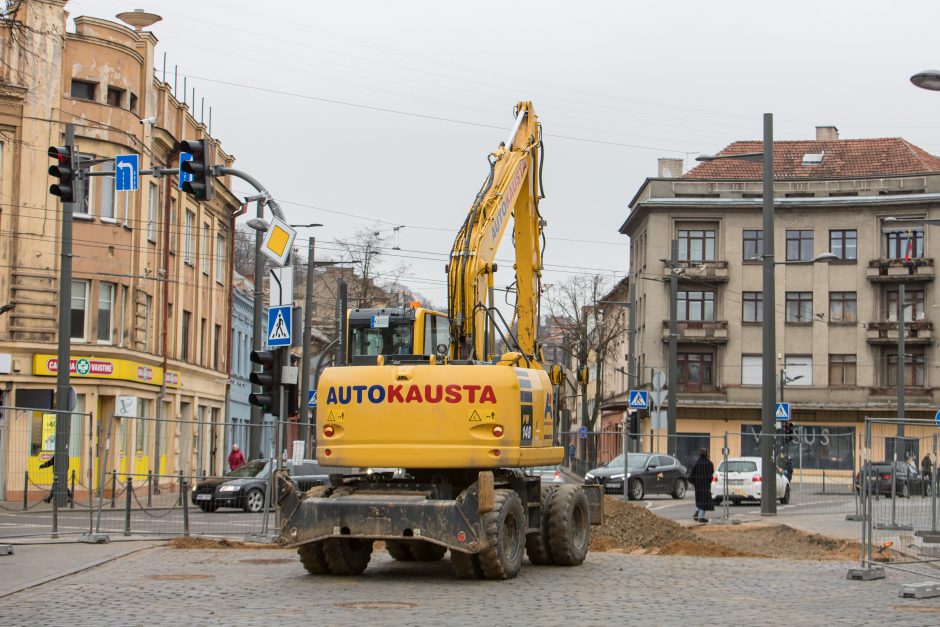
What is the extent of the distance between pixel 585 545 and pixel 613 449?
21.4 meters

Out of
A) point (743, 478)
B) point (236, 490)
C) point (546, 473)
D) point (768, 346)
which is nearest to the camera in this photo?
point (546, 473)

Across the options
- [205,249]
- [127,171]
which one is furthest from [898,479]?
[205,249]

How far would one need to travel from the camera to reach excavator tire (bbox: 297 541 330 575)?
16.1 m

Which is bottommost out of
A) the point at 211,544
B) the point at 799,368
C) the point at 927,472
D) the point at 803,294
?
the point at 211,544

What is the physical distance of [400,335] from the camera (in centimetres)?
1756

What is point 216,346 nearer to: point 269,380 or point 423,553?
point 269,380

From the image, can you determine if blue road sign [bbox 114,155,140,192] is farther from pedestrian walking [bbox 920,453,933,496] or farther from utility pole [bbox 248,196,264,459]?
pedestrian walking [bbox 920,453,933,496]

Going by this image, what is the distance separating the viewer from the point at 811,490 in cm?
3178

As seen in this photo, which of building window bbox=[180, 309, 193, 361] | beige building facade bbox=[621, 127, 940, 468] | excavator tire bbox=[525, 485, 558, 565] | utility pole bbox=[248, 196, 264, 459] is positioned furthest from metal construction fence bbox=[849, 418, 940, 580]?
beige building facade bbox=[621, 127, 940, 468]

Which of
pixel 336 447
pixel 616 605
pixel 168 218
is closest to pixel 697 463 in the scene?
pixel 336 447

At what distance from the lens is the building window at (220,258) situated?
5119cm

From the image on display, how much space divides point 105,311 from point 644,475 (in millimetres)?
15928

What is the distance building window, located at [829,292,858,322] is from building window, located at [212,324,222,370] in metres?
32.1

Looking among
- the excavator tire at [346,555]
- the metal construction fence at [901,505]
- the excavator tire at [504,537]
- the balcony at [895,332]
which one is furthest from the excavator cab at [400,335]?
the balcony at [895,332]
